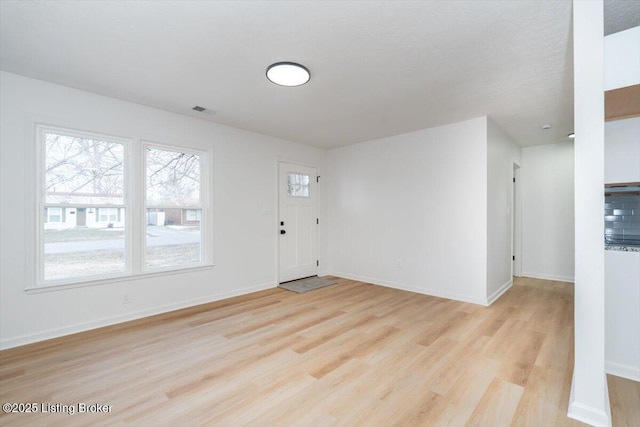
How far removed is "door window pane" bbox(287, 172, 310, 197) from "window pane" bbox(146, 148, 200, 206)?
1727 mm

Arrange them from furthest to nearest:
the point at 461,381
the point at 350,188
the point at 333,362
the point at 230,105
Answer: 1. the point at 350,188
2. the point at 230,105
3. the point at 333,362
4. the point at 461,381

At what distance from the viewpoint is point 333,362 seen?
95.5 inches

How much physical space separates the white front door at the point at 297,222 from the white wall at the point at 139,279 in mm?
211

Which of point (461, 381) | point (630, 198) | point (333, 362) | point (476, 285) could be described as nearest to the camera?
point (461, 381)

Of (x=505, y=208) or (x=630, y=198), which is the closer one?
(x=630, y=198)

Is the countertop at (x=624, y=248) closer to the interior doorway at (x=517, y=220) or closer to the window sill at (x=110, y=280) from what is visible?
the interior doorway at (x=517, y=220)

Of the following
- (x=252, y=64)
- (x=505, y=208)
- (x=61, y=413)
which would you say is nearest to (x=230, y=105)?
(x=252, y=64)

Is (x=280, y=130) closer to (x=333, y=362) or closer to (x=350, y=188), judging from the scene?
(x=350, y=188)

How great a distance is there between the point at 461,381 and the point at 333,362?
3.28 feet

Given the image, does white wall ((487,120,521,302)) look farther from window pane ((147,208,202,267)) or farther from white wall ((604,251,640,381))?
window pane ((147,208,202,267))

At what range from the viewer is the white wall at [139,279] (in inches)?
108

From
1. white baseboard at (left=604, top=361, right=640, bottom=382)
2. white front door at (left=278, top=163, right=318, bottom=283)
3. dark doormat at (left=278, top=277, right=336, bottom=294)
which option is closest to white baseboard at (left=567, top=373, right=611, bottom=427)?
white baseboard at (left=604, top=361, right=640, bottom=382)

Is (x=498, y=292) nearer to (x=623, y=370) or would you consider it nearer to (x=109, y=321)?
(x=623, y=370)

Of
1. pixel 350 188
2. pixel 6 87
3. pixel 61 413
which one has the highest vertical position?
pixel 6 87
